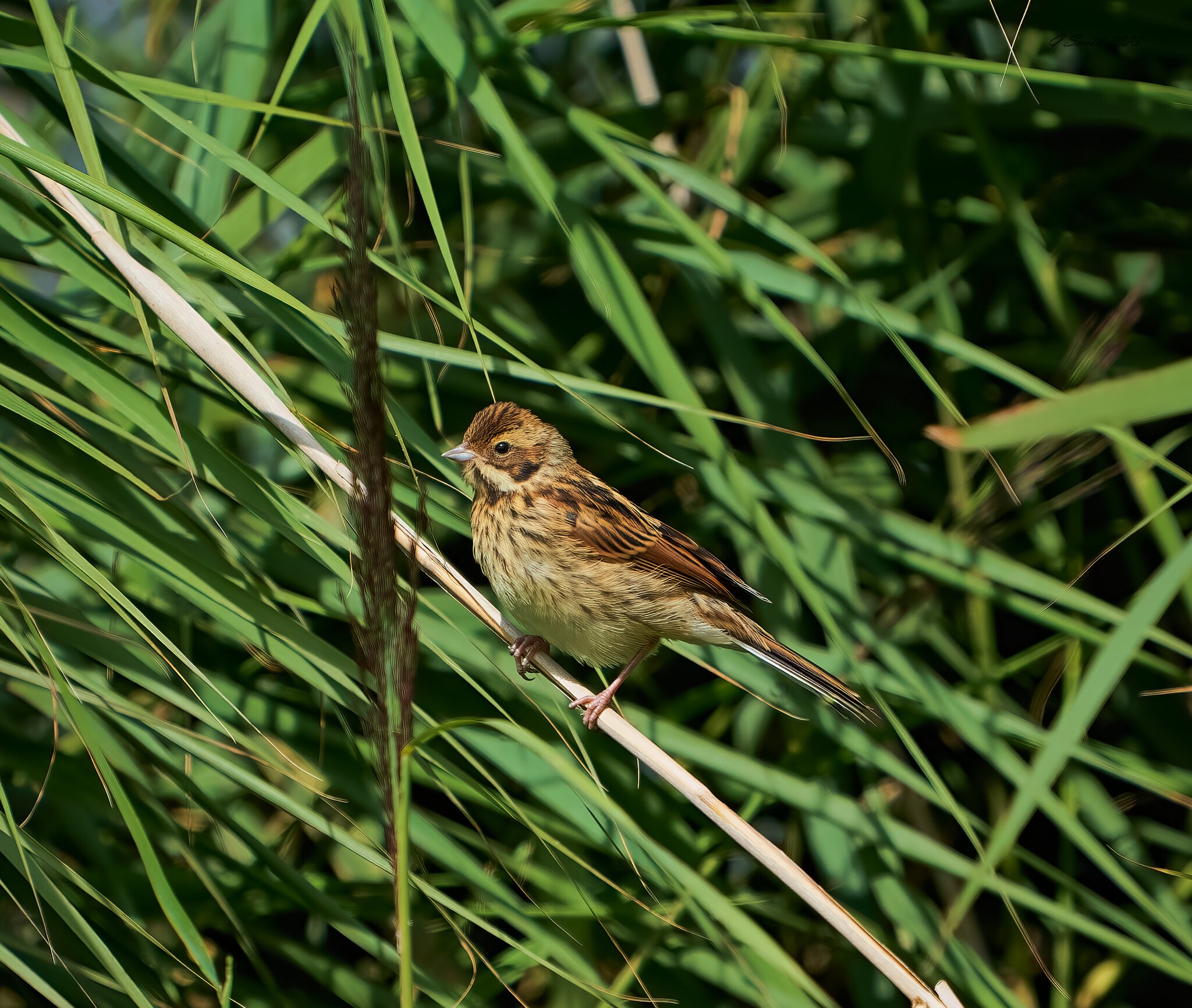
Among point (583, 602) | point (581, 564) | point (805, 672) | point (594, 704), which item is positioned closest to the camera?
point (594, 704)

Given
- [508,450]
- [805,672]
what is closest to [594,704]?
[805,672]

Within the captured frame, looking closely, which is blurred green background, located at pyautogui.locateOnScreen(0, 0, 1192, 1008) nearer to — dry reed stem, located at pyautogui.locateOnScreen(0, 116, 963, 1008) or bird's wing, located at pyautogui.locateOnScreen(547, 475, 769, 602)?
dry reed stem, located at pyautogui.locateOnScreen(0, 116, 963, 1008)

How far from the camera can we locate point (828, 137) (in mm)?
3568

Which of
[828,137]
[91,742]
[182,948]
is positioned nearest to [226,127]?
[91,742]

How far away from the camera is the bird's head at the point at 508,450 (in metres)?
2.95

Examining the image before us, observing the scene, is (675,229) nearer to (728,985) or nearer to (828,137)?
(828,137)

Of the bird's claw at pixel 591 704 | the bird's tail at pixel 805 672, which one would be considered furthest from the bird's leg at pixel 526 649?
the bird's tail at pixel 805 672

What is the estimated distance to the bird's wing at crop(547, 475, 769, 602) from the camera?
10.0 feet

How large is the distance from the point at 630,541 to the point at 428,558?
1.08 m

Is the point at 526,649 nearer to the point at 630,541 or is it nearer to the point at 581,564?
the point at 581,564

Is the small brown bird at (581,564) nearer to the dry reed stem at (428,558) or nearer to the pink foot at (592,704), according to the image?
the pink foot at (592,704)

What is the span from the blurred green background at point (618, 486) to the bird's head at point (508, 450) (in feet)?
0.54

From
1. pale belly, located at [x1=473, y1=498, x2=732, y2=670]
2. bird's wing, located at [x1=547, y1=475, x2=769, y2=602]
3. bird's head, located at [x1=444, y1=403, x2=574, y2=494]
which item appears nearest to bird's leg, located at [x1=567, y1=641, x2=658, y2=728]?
pale belly, located at [x1=473, y1=498, x2=732, y2=670]

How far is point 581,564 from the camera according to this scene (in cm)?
301
